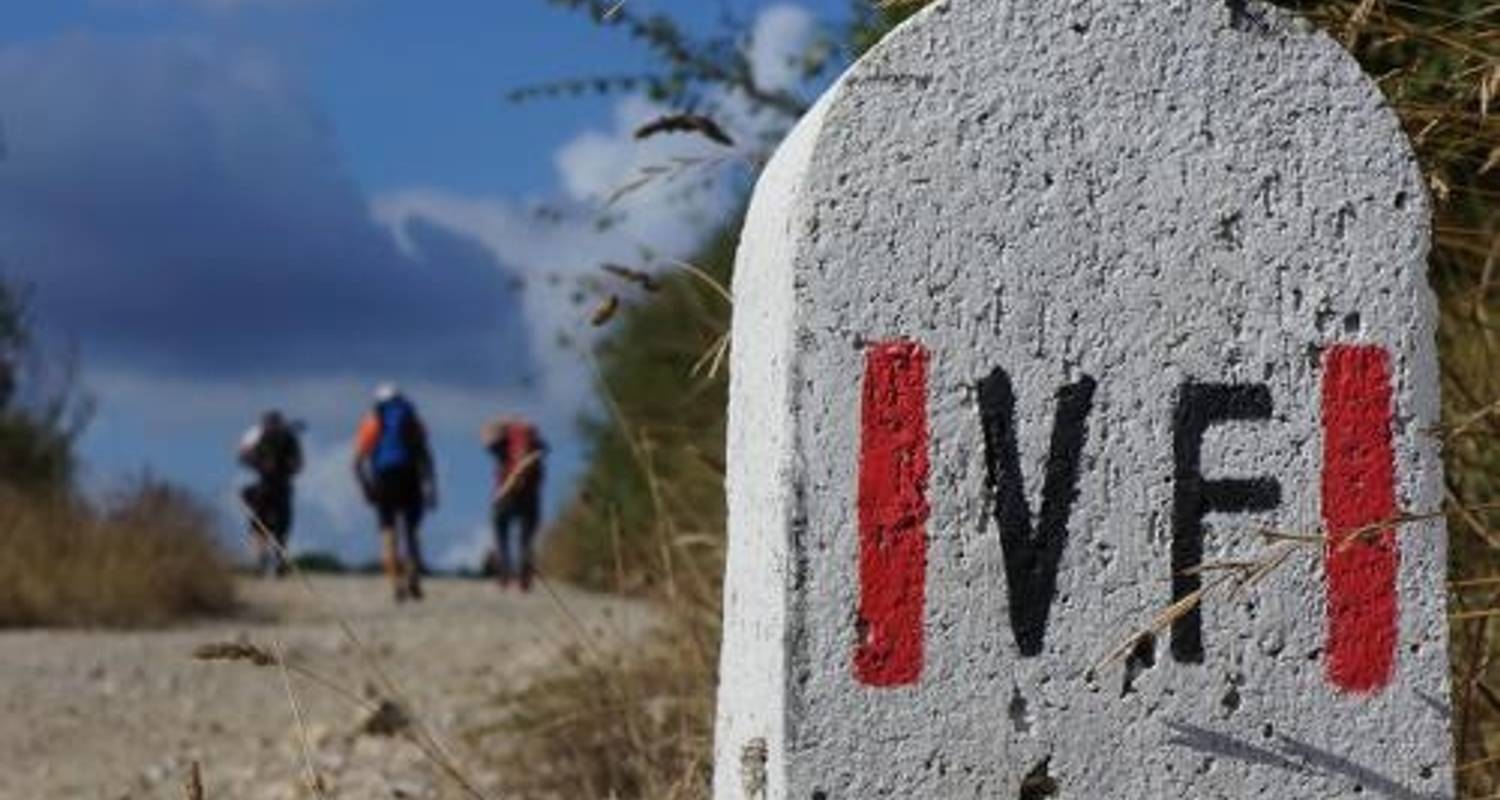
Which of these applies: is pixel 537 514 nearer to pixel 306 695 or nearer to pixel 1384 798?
pixel 306 695

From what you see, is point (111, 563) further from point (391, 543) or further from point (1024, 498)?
point (1024, 498)

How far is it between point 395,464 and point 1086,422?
1624cm

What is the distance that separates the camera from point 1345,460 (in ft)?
10.6

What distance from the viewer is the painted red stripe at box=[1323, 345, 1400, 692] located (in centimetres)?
323

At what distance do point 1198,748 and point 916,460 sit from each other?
0.40 metres

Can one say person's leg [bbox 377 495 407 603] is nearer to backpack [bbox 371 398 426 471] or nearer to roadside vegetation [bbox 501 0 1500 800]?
backpack [bbox 371 398 426 471]

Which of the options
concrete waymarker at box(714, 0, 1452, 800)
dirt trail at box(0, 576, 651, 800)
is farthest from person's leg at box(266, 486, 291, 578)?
concrete waymarker at box(714, 0, 1452, 800)

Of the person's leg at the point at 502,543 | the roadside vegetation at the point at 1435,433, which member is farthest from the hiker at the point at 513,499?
the roadside vegetation at the point at 1435,433

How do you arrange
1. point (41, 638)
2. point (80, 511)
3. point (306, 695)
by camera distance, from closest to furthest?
1. point (306, 695)
2. point (41, 638)
3. point (80, 511)

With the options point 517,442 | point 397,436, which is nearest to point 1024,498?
point 397,436

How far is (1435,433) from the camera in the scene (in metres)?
3.26

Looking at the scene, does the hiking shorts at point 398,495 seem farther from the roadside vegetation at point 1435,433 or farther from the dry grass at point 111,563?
the roadside vegetation at point 1435,433

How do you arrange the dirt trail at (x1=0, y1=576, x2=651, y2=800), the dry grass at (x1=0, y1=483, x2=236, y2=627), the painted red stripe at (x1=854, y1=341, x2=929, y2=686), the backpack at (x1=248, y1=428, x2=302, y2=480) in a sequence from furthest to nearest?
the backpack at (x1=248, y1=428, x2=302, y2=480) < the dry grass at (x1=0, y1=483, x2=236, y2=627) < the dirt trail at (x1=0, y1=576, x2=651, y2=800) < the painted red stripe at (x1=854, y1=341, x2=929, y2=686)

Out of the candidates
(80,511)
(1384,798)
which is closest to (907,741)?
(1384,798)
